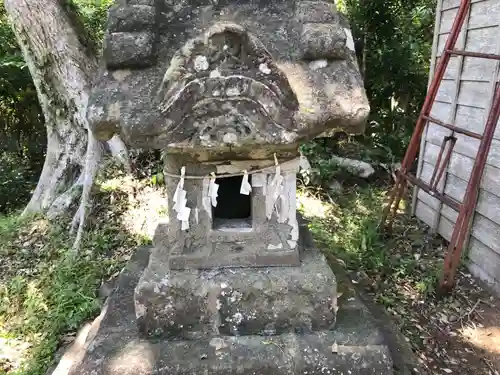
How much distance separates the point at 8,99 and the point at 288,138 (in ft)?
23.9

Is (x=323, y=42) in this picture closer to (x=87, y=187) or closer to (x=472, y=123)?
(x=472, y=123)

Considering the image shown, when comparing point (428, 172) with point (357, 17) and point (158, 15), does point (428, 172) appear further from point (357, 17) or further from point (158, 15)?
point (158, 15)

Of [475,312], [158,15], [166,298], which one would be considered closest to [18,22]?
[158,15]

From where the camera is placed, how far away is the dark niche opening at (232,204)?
252cm

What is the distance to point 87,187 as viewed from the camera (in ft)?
14.7

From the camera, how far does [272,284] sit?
2.27 m

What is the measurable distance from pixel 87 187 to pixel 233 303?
2.77m

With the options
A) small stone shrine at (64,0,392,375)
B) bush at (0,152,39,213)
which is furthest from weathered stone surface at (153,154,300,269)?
bush at (0,152,39,213)

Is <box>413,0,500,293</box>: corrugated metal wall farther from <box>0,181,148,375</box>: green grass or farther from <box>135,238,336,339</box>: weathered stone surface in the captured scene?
<box>0,181,148,375</box>: green grass

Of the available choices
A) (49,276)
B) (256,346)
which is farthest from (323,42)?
(49,276)

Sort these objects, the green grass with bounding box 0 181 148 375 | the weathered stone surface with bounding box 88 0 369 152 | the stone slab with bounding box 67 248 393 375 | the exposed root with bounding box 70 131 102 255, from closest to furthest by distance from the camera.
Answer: the weathered stone surface with bounding box 88 0 369 152 < the stone slab with bounding box 67 248 393 375 < the green grass with bounding box 0 181 148 375 < the exposed root with bounding box 70 131 102 255

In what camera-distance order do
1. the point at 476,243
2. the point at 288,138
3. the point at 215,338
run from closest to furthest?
the point at 288,138 < the point at 215,338 < the point at 476,243

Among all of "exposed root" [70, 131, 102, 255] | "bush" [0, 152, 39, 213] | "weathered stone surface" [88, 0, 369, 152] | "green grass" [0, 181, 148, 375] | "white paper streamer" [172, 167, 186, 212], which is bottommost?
"bush" [0, 152, 39, 213]

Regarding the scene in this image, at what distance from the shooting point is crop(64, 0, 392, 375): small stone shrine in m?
1.84
